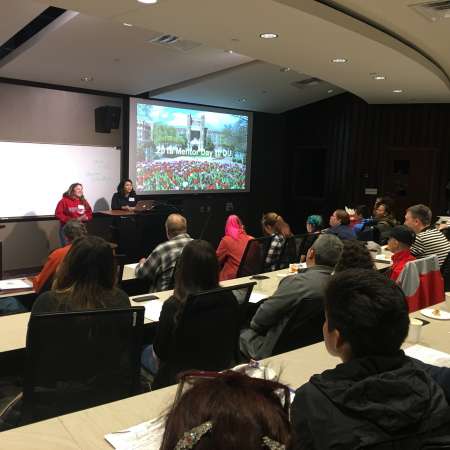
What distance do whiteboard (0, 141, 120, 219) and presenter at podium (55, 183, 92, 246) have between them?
362 mm

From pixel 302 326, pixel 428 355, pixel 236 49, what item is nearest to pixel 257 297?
pixel 302 326

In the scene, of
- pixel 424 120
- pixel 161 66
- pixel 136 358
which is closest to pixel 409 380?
pixel 136 358

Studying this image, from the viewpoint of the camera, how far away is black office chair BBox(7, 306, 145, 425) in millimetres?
1772

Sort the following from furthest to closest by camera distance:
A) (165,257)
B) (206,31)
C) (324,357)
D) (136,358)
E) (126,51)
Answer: (126,51)
(206,31)
(165,257)
(324,357)
(136,358)

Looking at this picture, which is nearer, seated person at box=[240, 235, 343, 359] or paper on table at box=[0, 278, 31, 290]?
seated person at box=[240, 235, 343, 359]

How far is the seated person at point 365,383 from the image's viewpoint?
1.07 metres

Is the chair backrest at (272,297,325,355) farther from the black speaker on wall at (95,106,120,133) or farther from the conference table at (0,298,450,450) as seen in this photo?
the black speaker on wall at (95,106,120,133)

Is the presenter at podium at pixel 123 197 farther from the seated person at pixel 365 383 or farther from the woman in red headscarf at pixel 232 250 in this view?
the seated person at pixel 365 383

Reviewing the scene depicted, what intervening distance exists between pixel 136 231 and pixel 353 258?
5136mm

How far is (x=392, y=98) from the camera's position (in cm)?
854

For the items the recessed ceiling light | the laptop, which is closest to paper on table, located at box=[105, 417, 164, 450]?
the recessed ceiling light

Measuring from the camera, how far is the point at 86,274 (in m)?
2.23

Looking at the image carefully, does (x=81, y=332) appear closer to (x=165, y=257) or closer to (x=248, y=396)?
(x=248, y=396)

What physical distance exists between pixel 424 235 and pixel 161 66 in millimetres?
4199
